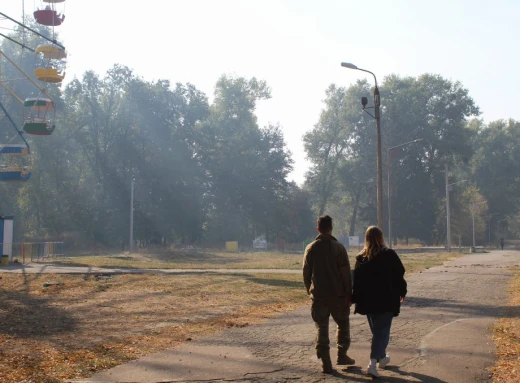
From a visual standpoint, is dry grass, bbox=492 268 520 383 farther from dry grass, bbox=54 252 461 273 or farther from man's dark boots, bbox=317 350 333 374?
dry grass, bbox=54 252 461 273

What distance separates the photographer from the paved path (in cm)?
751

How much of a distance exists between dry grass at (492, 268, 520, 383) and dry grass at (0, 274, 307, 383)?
4.76 metres

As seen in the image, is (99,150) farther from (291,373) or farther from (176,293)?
(291,373)

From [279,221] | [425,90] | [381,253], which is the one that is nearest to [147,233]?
→ [279,221]

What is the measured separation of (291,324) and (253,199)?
74.6m

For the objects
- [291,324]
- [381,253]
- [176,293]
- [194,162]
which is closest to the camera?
[381,253]

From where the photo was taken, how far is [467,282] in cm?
2273

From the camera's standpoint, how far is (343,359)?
7.99 meters

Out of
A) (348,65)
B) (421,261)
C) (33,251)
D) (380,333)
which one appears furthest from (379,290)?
(33,251)

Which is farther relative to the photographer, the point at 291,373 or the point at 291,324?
the point at 291,324

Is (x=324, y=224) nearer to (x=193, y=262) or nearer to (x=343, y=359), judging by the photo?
(x=343, y=359)

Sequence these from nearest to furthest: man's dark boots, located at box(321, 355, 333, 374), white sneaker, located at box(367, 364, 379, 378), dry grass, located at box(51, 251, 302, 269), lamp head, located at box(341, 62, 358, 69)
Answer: white sneaker, located at box(367, 364, 379, 378), man's dark boots, located at box(321, 355, 333, 374), lamp head, located at box(341, 62, 358, 69), dry grass, located at box(51, 251, 302, 269)

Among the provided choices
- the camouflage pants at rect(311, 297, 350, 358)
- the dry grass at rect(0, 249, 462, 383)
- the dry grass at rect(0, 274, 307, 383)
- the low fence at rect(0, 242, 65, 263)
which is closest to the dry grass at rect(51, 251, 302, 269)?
the low fence at rect(0, 242, 65, 263)

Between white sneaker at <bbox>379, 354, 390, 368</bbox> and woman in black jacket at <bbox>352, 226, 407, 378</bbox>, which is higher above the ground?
woman in black jacket at <bbox>352, 226, 407, 378</bbox>
